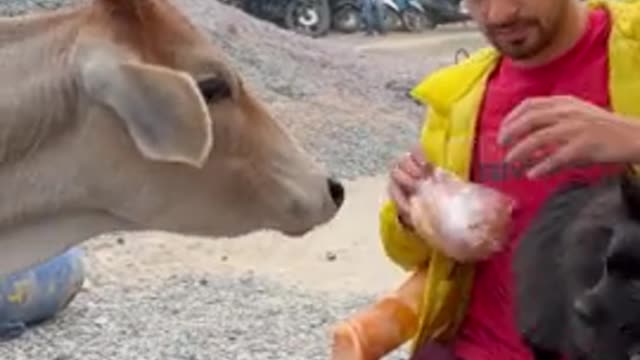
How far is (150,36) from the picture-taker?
3.71 meters

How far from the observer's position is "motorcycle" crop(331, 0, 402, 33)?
28.3m

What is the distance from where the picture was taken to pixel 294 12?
28.0m

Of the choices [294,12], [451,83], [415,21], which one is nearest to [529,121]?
[451,83]

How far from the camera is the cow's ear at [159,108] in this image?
136 inches

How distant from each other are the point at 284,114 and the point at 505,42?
10435mm

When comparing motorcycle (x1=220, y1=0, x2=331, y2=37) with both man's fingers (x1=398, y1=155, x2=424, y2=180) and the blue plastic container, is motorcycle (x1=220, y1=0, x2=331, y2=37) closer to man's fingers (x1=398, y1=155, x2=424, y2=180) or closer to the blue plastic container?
the blue plastic container

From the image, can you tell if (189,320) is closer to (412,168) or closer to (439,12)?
(412,168)

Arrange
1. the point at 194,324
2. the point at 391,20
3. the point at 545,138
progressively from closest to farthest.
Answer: the point at 545,138 → the point at 194,324 → the point at 391,20

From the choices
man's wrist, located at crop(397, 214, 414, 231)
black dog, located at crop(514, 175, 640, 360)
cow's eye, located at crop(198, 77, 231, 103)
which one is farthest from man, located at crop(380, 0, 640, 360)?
cow's eye, located at crop(198, 77, 231, 103)

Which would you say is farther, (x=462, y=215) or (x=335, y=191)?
(x=335, y=191)

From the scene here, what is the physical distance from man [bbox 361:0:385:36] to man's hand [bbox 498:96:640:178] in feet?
84.1

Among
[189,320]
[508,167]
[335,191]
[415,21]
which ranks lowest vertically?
[415,21]

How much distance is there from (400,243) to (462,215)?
364mm

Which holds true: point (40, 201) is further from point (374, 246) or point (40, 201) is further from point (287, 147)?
point (374, 246)
